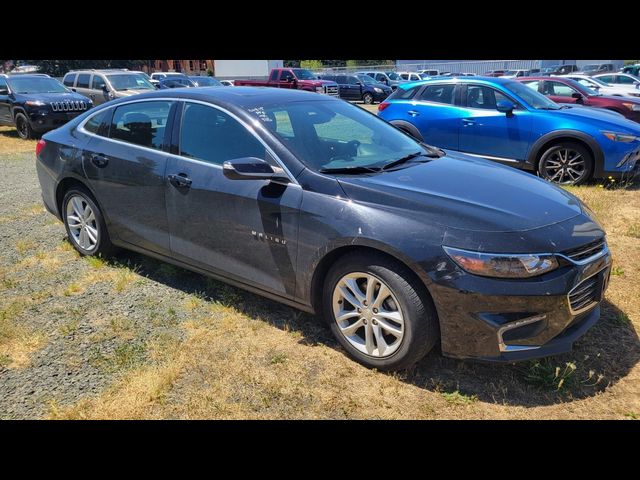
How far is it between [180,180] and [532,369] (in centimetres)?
269

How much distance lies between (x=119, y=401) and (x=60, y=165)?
2703 millimetres

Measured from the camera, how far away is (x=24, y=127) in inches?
528

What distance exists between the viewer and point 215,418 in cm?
278

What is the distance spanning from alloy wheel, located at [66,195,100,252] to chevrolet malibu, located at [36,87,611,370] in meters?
0.09

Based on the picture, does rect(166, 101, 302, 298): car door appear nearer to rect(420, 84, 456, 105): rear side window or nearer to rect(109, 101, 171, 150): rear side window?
rect(109, 101, 171, 150): rear side window

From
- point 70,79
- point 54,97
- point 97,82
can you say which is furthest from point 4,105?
point 70,79

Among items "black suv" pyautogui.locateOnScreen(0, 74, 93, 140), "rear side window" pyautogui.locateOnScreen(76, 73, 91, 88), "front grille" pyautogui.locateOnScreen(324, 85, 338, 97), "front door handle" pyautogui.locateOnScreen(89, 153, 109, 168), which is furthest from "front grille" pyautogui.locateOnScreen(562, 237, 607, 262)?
"front grille" pyautogui.locateOnScreen(324, 85, 338, 97)

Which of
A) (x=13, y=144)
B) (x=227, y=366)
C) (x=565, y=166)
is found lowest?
(x=13, y=144)

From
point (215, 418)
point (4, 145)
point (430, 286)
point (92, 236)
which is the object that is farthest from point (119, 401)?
point (4, 145)

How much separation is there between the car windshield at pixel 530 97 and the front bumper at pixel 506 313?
568 centimetres

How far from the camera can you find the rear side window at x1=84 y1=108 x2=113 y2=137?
4.49 m

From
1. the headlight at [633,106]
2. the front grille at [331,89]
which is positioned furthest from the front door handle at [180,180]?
the front grille at [331,89]

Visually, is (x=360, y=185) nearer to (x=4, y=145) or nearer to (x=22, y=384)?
(x=22, y=384)

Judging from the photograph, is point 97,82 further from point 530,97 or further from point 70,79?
point 530,97
